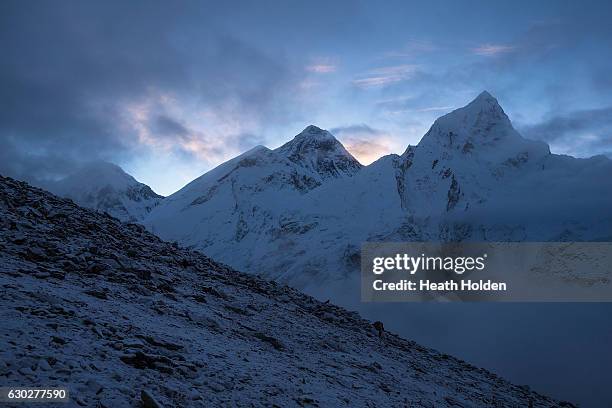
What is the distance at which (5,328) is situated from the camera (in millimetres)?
8984

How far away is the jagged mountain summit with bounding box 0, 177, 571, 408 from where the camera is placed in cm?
892

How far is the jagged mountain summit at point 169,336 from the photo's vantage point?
8.92m

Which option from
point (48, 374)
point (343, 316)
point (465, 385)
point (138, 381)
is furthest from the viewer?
point (343, 316)

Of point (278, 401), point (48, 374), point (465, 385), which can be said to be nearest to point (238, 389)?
point (278, 401)

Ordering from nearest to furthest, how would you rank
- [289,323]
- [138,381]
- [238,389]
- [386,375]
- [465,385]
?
[138,381], [238,389], [386,375], [289,323], [465,385]

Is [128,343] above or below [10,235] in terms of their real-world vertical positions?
below

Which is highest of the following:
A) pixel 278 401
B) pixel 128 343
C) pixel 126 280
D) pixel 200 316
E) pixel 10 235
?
pixel 10 235

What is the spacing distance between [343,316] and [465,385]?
6746 mm

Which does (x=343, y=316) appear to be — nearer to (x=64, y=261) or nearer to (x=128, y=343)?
(x=64, y=261)

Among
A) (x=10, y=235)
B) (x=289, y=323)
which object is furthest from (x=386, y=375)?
(x=10, y=235)

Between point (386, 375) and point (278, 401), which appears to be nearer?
point (278, 401)

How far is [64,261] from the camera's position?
14.4 meters

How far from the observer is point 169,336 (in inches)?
456

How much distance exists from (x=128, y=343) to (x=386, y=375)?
27.8ft
